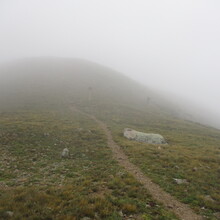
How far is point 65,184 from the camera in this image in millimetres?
10250

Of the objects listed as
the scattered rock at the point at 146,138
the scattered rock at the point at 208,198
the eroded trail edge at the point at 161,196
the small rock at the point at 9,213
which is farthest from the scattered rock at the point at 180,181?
the scattered rock at the point at 146,138

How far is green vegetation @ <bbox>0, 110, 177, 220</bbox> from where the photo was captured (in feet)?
23.8

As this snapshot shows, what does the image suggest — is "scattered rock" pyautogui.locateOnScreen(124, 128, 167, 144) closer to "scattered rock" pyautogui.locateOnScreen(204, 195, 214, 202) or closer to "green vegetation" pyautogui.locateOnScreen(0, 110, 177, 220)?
"green vegetation" pyautogui.locateOnScreen(0, 110, 177, 220)

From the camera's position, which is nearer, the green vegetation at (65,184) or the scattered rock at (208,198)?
the green vegetation at (65,184)

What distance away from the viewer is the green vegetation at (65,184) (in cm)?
725

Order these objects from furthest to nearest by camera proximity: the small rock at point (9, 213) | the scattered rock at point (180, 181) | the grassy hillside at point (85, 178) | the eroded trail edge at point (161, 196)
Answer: the scattered rock at point (180, 181), the eroded trail edge at point (161, 196), the grassy hillside at point (85, 178), the small rock at point (9, 213)

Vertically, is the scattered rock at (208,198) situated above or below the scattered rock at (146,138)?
above

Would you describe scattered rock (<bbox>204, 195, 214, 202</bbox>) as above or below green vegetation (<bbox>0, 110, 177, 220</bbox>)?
above

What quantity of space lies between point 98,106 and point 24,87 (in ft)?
143

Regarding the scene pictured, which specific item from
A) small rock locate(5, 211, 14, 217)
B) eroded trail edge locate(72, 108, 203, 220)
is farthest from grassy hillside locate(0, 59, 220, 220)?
eroded trail edge locate(72, 108, 203, 220)

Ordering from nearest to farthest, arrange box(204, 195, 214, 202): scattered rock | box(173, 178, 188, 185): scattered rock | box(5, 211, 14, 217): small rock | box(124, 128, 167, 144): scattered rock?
1. box(5, 211, 14, 217): small rock
2. box(204, 195, 214, 202): scattered rock
3. box(173, 178, 188, 185): scattered rock
4. box(124, 128, 167, 144): scattered rock

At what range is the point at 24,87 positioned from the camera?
7362 centimetres

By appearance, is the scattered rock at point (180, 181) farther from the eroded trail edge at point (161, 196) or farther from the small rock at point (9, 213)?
the small rock at point (9, 213)

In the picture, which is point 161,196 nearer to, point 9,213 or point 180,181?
point 180,181
